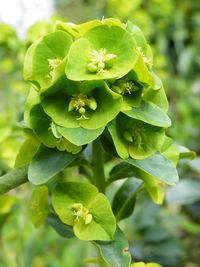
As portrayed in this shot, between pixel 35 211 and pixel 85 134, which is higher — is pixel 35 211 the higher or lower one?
the lower one

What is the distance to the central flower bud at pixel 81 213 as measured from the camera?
0.69 m

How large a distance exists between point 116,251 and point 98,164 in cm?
15

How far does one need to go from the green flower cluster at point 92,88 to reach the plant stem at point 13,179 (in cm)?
7

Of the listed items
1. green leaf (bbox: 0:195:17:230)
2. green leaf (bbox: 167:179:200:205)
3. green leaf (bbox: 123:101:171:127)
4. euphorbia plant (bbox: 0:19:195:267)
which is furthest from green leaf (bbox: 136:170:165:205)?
green leaf (bbox: 167:179:200:205)

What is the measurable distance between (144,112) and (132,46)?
4.0 inches

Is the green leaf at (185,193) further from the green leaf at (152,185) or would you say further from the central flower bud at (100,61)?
the central flower bud at (100,61)

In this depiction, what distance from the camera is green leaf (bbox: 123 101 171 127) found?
0.66 m

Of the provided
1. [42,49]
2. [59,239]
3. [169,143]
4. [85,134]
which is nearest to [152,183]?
[169,143]

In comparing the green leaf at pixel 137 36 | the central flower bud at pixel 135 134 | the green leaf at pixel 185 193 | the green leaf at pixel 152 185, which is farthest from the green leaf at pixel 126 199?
the green leaf at pixel 185 193

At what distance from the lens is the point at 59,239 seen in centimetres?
183

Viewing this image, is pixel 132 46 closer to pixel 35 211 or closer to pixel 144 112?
pixel 144 112

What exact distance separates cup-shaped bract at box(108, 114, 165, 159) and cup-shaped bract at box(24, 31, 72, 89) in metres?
0.12

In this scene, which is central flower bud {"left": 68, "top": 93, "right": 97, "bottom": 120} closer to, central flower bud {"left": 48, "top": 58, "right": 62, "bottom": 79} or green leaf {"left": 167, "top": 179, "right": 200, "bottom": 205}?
central flower bud {"left": 48, "top": 58, "right": 62, "bottom": 79}

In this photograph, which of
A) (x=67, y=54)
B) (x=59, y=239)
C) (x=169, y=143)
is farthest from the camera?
(x=59, y=239)
